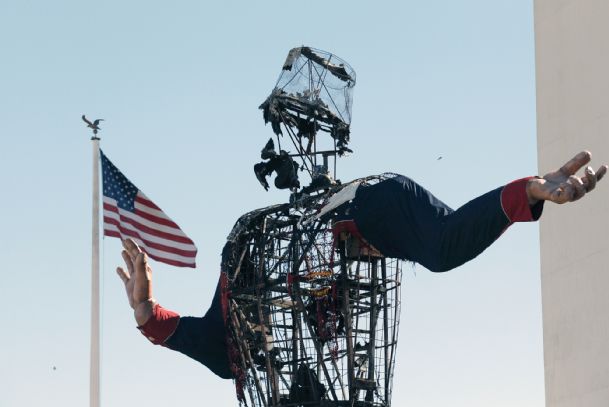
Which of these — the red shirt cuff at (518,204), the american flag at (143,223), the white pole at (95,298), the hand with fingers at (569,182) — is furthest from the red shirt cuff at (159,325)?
the hand with fingers at (569,182)

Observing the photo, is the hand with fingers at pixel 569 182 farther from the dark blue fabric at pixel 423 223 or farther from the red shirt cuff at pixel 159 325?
the red shirt cuff at pixel 159 325

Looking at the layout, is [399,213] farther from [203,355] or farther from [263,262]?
[203,355]

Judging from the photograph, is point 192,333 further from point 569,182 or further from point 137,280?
point 569,182

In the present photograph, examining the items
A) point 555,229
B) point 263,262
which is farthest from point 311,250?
point 555,229

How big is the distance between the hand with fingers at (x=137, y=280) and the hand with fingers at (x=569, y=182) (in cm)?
786

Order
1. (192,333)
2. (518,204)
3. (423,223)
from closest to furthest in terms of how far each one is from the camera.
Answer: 1. (518,204)
2. (423,223)
3. (192,333)

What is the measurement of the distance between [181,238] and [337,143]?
4.62 metres

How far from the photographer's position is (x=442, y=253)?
86.6 ft

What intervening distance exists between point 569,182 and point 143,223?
34.7ft

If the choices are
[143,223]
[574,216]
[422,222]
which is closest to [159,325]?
[143,223]

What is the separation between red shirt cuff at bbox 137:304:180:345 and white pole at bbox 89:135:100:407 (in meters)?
2.17

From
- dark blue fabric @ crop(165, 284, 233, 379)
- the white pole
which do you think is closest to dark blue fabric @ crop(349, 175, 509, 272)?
the white pole

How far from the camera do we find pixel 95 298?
96.8 ft

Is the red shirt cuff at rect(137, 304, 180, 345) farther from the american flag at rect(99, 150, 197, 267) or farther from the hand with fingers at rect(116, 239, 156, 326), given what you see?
the american flag at rect(99, 150, 197, 267)
